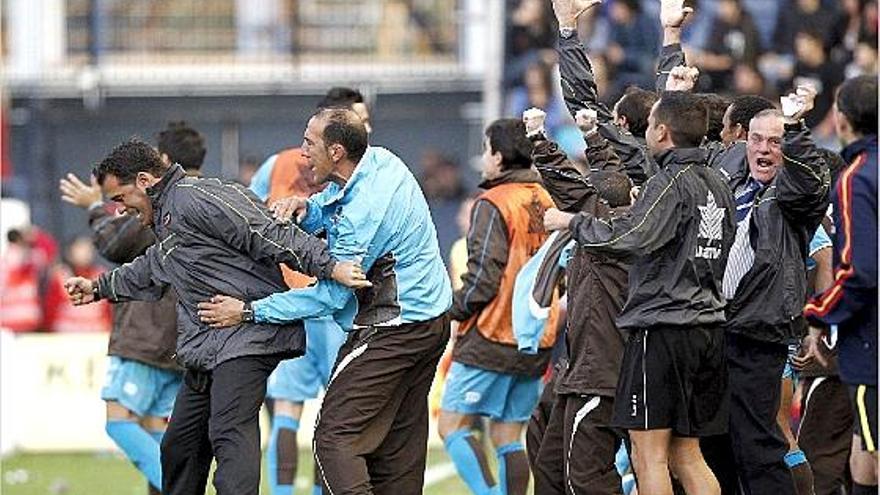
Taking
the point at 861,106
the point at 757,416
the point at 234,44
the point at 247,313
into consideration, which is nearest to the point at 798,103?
the point at 861,106

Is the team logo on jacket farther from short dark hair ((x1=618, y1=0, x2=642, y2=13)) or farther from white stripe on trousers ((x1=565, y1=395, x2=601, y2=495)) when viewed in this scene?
short dark hair ((x1=618, y1=0, x2=642, y2=13))

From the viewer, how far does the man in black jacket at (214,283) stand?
10070mm

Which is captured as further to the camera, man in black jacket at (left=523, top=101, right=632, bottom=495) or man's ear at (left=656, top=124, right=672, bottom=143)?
man in black jacket at (left=523, top=101, right=632, bottom=495)

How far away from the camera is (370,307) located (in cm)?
1014

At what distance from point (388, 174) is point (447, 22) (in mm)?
13822

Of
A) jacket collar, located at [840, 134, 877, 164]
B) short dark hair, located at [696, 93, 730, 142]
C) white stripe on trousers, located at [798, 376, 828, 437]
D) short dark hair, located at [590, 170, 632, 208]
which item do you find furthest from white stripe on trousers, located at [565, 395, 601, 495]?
jacket collar, located at [840, 134, 877, 164]

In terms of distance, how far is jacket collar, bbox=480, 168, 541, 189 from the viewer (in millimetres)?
11797

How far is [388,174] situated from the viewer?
10.1 meters

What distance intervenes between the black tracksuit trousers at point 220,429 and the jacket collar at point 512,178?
6.73ft

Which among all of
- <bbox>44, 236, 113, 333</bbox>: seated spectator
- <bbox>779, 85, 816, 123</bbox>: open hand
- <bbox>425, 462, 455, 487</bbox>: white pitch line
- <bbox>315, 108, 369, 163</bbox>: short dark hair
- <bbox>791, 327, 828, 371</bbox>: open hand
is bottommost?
<bbox>425, 462, 455, 487</bbox>: white pitch line

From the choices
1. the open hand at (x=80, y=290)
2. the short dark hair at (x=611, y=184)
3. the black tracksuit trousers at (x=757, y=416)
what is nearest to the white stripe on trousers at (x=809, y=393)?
the black tracksuit trousers at (x=757, y=416)

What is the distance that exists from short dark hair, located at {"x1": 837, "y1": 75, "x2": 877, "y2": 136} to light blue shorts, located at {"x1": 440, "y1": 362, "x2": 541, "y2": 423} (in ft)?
11.9

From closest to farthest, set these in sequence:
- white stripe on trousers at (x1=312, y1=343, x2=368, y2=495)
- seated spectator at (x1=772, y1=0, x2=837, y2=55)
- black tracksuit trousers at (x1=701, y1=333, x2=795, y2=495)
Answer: white stripe on trousers at (x1=312, y1=343, x2=368, y2=495), black tracksuit trousers at (x1=701, y1=333, x2=795, y2=495), seated spectator at (x1=772, y1=0, x2=837, y2=55)

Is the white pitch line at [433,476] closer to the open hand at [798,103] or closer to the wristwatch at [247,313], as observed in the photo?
the wristwatch at [247,313]
